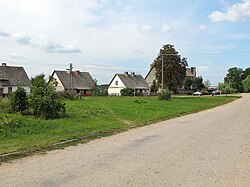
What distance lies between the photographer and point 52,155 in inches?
394

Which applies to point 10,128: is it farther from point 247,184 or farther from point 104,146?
point 247,184

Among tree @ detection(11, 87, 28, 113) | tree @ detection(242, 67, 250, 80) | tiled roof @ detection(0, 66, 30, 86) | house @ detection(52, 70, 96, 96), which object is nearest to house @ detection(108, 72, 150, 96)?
house @ detection(52, 70, 96, 96)

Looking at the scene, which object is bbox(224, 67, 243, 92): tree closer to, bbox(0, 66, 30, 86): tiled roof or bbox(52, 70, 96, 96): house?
bbox(52, 70, 96, 96): house

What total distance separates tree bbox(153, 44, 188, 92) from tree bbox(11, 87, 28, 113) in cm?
5256

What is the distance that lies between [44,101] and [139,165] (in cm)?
1077

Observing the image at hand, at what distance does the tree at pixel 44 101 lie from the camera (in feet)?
58.9

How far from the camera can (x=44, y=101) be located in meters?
18.3

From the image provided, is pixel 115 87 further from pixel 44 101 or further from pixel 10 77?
pixel 44 101

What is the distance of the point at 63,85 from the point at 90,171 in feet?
256

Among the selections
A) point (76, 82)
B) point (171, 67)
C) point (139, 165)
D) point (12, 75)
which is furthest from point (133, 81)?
point (139, 165)

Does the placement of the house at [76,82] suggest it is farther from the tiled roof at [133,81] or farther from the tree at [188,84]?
the tree at [188,84]

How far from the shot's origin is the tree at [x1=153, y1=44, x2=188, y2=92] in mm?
69938

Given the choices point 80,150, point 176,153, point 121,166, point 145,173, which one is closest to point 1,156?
point 80,150

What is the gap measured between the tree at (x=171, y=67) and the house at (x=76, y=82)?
67.5 feet
